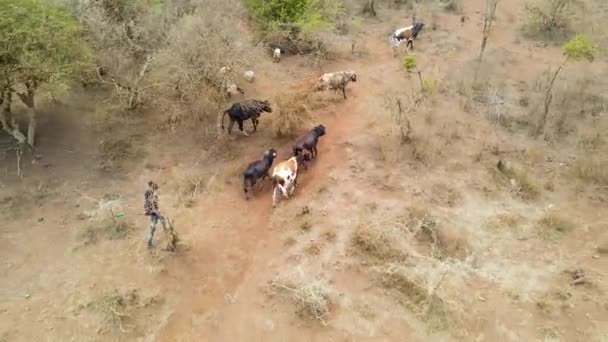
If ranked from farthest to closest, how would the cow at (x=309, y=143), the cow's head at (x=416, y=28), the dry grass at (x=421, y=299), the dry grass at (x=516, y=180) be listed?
the cow's head at (x=416, y=28) → the cow at (x=309, y=143) → the dry grass at (x=516, y=180) → the dry grass at (x=421, y=299)

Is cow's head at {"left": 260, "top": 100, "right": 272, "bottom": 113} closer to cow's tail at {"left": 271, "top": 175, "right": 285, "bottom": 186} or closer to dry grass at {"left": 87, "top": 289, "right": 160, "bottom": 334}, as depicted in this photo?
cow's tail at {"left": 271, "top": 175, "right": 285, "bottom": 186}

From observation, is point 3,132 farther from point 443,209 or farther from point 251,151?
point 443,209

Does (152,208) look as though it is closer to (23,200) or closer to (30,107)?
(23,200)

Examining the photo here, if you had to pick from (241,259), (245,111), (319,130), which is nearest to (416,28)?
(319,130)

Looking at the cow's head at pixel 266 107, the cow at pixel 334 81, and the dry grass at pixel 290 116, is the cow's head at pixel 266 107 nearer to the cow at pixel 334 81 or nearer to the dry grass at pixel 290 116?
the dry grass at pixel 290 116

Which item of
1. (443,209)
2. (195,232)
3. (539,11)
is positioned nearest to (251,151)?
(195,232)

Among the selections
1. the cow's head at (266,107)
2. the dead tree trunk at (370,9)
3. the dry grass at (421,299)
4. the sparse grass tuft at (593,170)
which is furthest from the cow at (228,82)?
the sparse grass tuft at (593,170)
